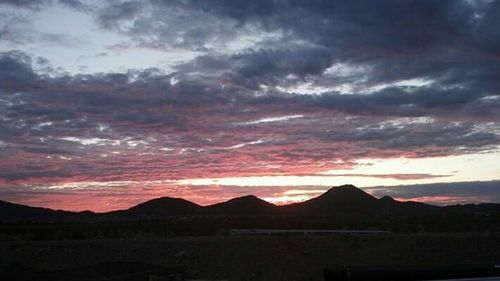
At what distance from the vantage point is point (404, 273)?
22.2ft

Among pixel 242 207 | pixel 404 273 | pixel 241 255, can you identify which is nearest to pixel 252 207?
pixel 242 207

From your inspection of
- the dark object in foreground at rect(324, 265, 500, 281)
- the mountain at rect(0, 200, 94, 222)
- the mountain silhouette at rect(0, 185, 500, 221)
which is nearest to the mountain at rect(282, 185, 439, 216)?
the mountain silhouette at rect(0, 185, 500, 221)

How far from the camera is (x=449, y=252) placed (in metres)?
30.2

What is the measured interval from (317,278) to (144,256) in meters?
8.57

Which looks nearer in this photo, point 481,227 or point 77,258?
point 77,258

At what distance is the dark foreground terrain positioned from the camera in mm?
26672

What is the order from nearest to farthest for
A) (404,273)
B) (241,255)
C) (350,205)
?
(404,273)
(241,255)
(350,205)

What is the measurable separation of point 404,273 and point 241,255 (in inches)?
878

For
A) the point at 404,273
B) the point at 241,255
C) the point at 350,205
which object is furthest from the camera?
the point at 350,205

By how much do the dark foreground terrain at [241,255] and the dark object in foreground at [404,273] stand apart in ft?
62.3

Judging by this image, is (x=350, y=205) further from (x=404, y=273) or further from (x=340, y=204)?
(x=404, y=273)

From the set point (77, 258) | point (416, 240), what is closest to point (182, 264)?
point (77, 258)

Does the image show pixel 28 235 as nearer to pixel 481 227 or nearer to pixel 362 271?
pixel 481 227

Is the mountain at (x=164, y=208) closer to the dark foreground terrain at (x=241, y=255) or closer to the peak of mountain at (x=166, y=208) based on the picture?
the peak of mountain at (x=166, y=208)
